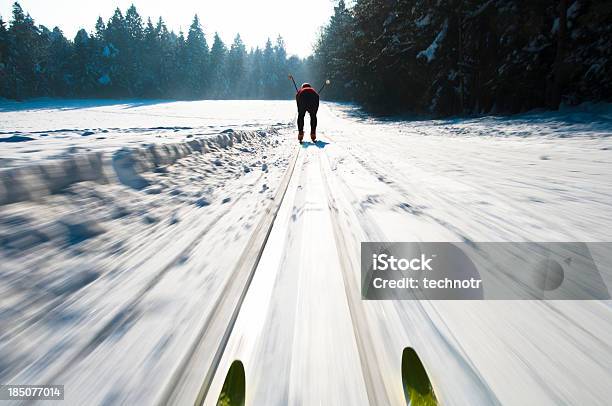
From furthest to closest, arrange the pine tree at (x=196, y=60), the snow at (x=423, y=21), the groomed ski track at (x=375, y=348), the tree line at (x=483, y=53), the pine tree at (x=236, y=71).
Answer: the pine tree at (x=236, y=71) < the pine tree at (x=196, y=60) < the snow at (x=423, y=21) < the tree line at (x=483, y=53) < the groomed ski track at (x=375, y=348)

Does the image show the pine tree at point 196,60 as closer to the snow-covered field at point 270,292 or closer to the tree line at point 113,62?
the tree line at point 113,62

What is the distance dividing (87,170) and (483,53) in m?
15.9

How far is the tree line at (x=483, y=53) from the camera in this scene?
9992 millimetres

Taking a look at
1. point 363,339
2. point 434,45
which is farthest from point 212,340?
point 434,45

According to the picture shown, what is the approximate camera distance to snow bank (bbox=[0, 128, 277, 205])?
2.15 m

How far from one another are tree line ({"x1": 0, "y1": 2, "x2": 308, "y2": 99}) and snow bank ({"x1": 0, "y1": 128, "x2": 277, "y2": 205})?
5717cm

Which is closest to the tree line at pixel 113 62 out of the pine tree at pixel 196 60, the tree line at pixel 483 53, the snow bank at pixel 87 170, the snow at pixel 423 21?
the pine tree at pixel 196 60

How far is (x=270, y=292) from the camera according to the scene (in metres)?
1.44

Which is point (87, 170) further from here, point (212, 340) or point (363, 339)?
point (363, 339)

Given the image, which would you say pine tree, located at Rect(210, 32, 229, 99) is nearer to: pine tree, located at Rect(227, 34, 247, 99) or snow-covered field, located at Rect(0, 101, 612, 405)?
pine tree, located at Rect(227, 34, 247, 99)

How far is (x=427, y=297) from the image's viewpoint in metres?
1.36

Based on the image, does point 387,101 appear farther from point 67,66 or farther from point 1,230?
point 67,66

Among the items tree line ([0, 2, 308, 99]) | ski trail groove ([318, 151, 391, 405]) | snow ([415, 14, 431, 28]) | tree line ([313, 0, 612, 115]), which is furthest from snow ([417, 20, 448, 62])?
tree line ([0, 2, 308, 99])

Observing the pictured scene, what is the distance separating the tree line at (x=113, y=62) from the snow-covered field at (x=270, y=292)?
5878 centimetres
